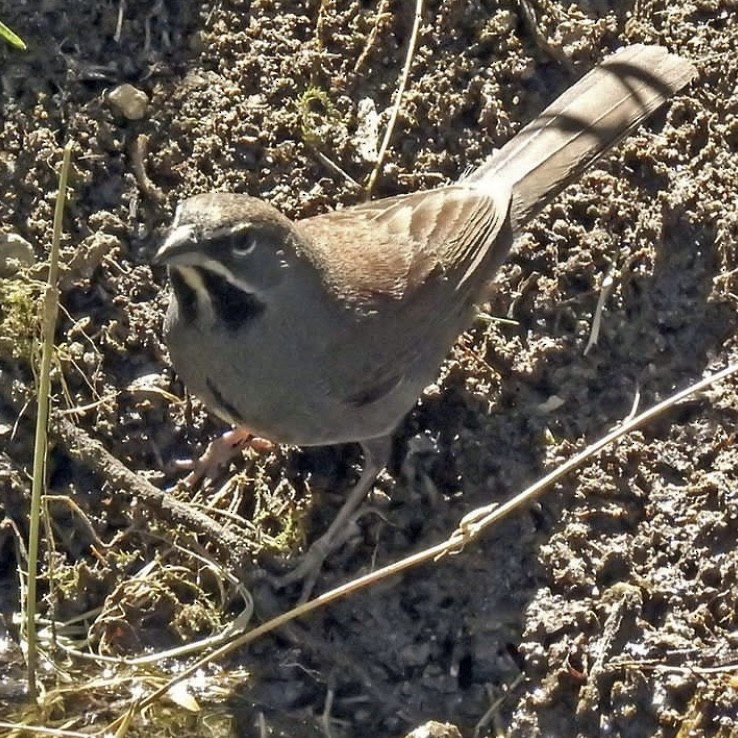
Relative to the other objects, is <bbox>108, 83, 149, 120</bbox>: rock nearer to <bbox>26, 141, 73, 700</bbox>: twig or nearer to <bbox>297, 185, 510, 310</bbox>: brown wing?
<bbox>297, 185, 510, 310</bbox>: brown wing

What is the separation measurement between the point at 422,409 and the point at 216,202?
5.40 ft

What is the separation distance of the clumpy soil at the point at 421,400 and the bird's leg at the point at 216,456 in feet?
0.27

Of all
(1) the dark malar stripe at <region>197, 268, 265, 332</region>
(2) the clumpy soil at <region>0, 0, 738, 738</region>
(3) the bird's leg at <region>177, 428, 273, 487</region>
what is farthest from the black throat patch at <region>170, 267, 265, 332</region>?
(2) the clumpy soil at <region>0, 0, 738, 738</region>

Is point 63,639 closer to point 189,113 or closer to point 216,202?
point 216,202

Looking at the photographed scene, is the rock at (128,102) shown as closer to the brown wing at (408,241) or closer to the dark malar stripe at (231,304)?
the brown wing at (408,241)

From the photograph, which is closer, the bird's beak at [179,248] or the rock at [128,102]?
the bird's beak at [179,248]

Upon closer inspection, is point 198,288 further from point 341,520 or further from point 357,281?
point 341,520

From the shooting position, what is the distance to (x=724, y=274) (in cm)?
582

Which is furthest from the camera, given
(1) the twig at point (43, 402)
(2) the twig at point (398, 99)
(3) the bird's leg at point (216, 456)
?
(2) the twig at point (398, 99)

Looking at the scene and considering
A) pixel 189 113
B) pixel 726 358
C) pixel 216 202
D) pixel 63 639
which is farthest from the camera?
pixel 189 113

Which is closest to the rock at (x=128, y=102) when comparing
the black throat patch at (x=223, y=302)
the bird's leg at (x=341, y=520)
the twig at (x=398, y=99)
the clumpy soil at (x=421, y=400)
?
the clumpy soil at (x=421, y=400)

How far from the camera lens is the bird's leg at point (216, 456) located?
5477 mm

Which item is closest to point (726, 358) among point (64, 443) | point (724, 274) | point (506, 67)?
point (724, 274)

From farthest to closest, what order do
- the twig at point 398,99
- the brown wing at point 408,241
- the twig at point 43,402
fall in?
the twig at point 398,99, the brown wing at point 408,241, the twig at point 43,402
